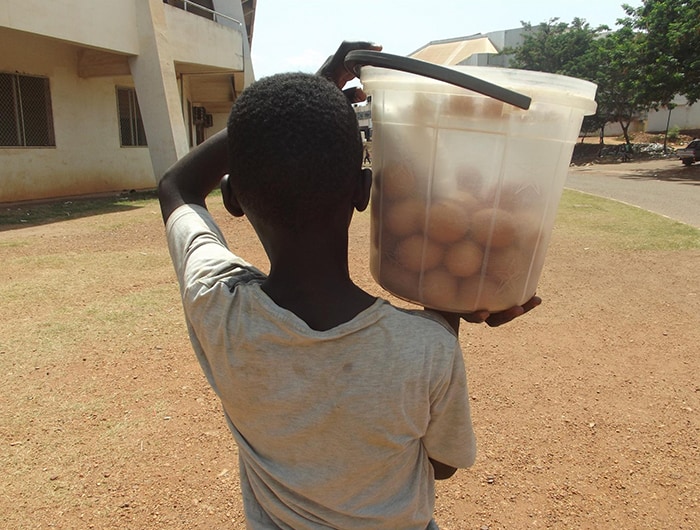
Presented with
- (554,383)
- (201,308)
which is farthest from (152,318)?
(201,308)

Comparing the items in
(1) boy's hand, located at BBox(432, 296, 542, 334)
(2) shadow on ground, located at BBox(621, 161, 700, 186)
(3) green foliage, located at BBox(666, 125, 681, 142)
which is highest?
(1) boy's hand, located at BBox(432, 296, 542, 334)

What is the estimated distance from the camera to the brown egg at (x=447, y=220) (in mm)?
1010

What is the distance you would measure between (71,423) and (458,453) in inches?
98.0

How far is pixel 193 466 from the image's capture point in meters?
2.52

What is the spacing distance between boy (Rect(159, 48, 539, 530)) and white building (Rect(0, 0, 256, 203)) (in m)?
10.2

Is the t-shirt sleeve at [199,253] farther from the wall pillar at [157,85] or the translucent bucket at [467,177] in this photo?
the wall pillar at [157,85]

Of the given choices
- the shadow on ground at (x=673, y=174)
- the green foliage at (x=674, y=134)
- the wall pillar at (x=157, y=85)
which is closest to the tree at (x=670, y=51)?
the shadow on ground at (x=673, y=174)

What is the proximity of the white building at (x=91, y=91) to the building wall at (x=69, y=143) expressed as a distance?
0.8 inches

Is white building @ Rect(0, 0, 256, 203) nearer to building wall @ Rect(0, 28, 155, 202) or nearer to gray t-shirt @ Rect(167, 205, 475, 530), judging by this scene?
building wall @ Rect(0, 28, 155, 202)

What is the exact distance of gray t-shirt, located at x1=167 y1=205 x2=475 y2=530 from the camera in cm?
91

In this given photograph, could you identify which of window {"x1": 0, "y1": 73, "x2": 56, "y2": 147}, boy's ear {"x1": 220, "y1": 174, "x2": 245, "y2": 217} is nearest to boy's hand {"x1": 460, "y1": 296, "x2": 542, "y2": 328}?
boy's ear {"x1": 220, "y1": 174, "x2": 245, "y2": 217}

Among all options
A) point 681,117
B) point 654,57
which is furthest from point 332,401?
point 681,117

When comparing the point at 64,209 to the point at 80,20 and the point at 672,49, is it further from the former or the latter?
the point at 672,49

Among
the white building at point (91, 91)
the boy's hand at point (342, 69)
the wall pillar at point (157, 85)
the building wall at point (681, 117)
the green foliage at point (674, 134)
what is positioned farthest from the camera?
the building wall at point (681, 117)
